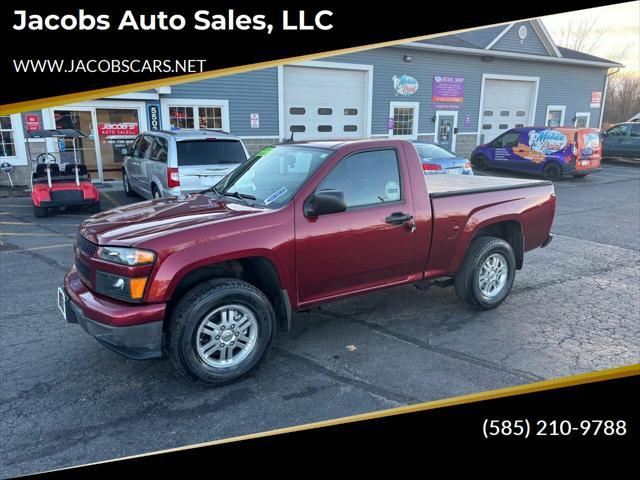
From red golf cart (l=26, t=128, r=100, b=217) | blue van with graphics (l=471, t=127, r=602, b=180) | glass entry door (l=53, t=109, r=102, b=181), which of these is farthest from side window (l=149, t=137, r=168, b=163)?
blue van with graphics (l=471, t=127, r=602, b=180)

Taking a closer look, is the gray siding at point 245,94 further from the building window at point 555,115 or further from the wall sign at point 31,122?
the building window at point 555,115

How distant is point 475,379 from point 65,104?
1246cm

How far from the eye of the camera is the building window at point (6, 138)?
495 inches

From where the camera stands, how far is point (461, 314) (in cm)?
513

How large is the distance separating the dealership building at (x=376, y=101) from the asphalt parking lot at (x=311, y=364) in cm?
852

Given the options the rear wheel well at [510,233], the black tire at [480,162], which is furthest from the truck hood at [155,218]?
the black tire at [480,162]

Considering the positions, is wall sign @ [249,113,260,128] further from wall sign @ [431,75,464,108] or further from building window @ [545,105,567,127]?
building window @ [545,105,567,127]

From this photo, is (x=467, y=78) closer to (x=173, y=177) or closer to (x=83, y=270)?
(x=173, y=177)

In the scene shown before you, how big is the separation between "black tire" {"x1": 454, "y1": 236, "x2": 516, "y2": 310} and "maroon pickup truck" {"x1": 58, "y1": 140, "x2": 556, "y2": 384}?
0.01m

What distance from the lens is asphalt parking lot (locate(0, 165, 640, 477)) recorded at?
10.5 feet

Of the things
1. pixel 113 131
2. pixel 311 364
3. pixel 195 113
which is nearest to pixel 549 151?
pixel 195 113

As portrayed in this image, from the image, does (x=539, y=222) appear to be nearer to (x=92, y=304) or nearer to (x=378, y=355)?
(x=378, y=355)

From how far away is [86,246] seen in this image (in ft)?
12.3

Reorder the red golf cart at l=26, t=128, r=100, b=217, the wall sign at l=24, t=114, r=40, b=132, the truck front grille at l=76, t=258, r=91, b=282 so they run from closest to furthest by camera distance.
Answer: the truck front grille at l=76, t=258, r=91, b=282, the red golf cart at l=26, t=128, r=100, b=217, the wall sign at l=24, t=114, r=40, b=132
